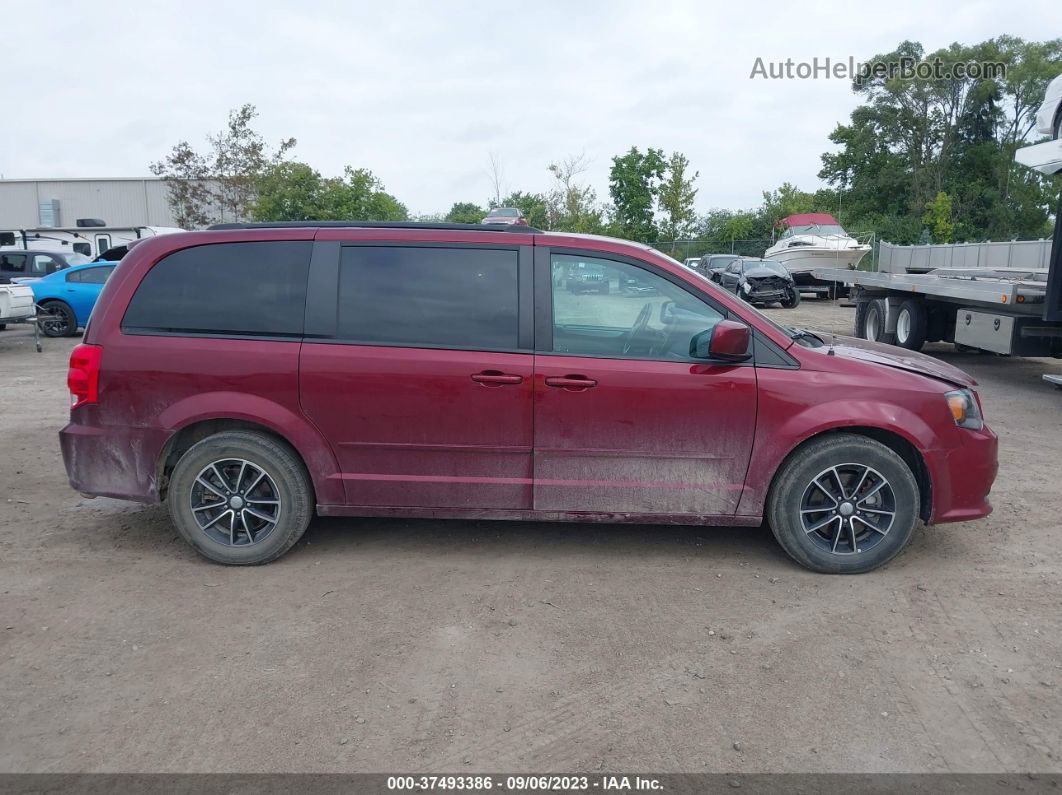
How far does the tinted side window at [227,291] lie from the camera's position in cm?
483

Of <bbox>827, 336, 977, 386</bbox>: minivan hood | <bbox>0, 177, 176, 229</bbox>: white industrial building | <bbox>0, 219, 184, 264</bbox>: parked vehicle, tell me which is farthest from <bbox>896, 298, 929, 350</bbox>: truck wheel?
<bbox>0, 177, 176, 229</bbox>: white industrial building

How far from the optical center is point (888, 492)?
15.4 feet

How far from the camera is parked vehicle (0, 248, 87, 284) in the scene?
19.0 m

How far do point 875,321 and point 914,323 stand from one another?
1340 mm

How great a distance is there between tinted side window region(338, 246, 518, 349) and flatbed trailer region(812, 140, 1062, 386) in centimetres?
734

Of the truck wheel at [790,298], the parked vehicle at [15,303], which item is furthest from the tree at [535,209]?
the parked vehicle at [15,303]

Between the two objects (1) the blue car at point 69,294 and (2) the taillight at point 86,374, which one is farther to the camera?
(1) the blue car at point 69,294

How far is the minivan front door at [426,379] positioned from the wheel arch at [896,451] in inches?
56.7

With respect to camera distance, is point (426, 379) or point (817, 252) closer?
point (426, 379)

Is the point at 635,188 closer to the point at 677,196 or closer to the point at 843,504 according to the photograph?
the point at 677,196

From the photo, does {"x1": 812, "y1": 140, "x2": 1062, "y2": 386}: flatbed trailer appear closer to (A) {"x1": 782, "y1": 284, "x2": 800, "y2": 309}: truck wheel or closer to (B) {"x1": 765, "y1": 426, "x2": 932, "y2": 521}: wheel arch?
(B) {"x1": 765, "y1": 426, "x2": 932, "y2": 521}: wheel arch

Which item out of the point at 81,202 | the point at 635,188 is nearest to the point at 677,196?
the point at 635,188

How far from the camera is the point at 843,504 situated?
185 inches

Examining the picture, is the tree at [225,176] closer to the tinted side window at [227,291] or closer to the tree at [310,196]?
the tree at [310,196]
